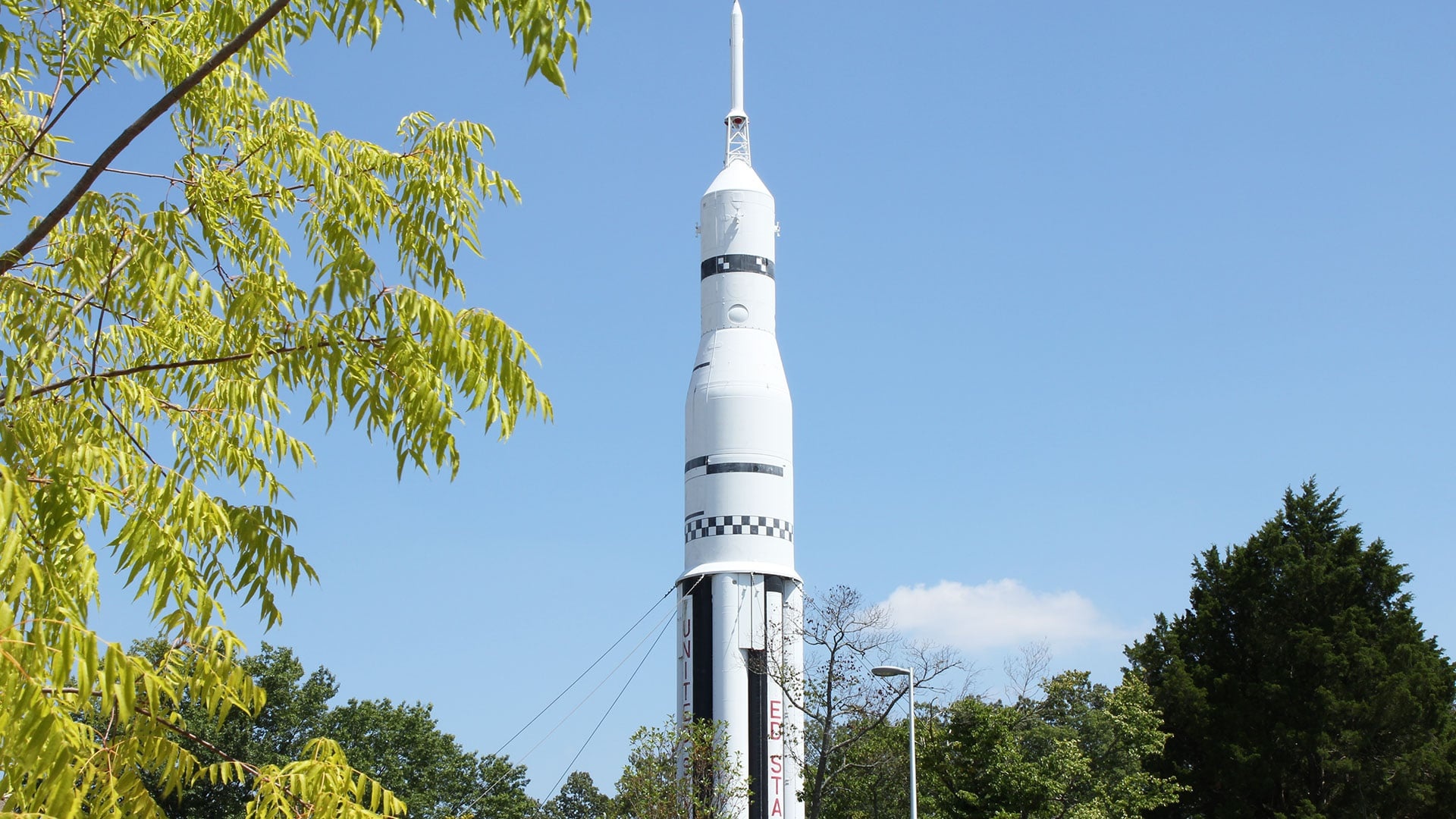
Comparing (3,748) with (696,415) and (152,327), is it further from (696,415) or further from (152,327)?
(696,415)

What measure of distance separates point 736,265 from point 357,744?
31636mm

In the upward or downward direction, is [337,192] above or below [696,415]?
below

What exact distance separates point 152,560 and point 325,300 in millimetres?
1231

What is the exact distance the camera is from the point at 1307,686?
38.0 m

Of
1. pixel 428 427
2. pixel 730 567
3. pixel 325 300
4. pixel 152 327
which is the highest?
pixel 730 567

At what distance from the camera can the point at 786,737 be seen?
101 feet

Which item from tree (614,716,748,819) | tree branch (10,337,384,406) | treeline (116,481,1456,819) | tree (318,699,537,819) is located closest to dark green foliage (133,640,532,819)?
tree (318,699,537,819)

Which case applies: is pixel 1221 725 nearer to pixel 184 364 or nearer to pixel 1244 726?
Answer: pixel 1244 726

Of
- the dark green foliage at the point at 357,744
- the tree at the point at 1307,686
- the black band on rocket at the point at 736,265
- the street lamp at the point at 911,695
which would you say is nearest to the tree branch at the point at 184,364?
the street lamp at the point at 911,695

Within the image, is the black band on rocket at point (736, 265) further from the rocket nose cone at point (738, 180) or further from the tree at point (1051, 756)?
the tree at point (1051, 756)

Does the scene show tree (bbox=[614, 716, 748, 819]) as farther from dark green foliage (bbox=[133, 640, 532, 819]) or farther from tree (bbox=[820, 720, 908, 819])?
dark green foliage (bbox=[133, 640, 532, 819])

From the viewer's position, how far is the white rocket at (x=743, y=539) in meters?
30.7

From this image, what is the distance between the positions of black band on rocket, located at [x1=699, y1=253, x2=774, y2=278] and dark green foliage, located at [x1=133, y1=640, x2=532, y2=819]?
1142 inches

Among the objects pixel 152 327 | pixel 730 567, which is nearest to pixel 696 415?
pixel 730 567
